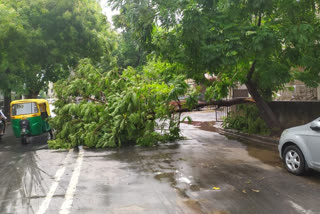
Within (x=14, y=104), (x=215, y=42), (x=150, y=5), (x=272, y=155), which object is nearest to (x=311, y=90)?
(x=272, y=155)

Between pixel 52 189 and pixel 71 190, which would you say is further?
pixel 52 189

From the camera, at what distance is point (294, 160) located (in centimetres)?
714

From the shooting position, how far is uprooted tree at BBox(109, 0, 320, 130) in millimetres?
8039

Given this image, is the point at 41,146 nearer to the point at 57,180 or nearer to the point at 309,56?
the point at 57,180

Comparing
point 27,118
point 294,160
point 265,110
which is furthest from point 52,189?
point 265,110

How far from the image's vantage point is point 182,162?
8.77m

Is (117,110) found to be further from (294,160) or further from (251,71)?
(294,160)

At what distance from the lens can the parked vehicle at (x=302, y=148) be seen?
6.52 metres

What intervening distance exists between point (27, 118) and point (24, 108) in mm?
683

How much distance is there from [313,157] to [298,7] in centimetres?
463

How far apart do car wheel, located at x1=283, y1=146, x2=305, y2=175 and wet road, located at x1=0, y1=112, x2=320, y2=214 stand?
0.53 feet

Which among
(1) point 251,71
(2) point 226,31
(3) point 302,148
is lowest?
(3) point 302,148

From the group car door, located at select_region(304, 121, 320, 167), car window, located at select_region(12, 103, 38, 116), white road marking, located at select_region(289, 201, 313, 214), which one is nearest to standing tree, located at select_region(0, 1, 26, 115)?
car window, located at select_region(12, 103, 38, 116)

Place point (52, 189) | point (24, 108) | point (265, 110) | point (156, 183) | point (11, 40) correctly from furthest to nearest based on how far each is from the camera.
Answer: point (11, 40) < point (24, 108) < point (265, 110) < point (156, 183) < point (52, 189)
